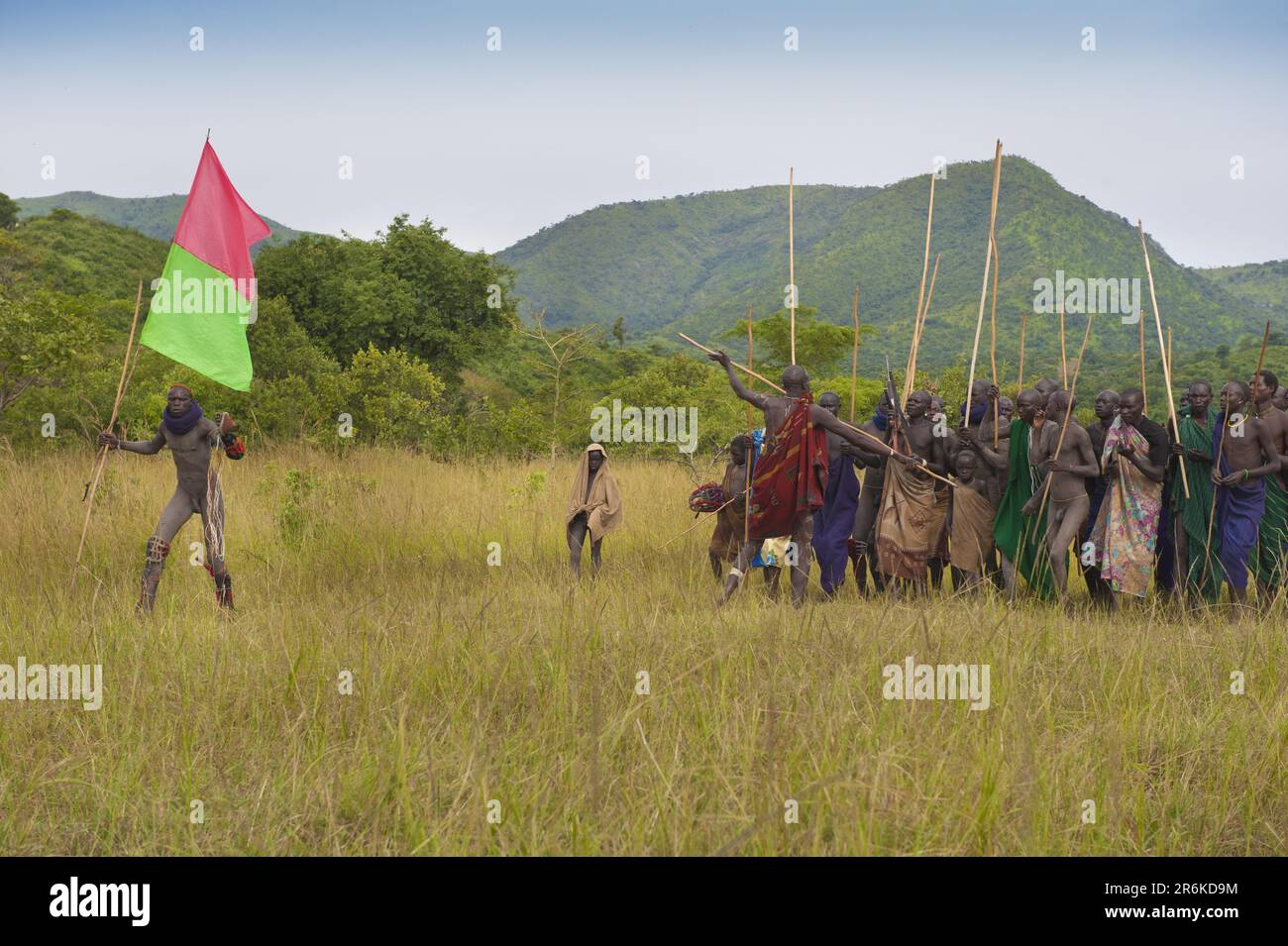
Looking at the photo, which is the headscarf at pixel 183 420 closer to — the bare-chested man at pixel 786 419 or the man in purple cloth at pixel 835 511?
the bare-chested man at pixel 786 419

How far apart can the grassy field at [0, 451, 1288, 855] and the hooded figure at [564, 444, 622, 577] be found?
4.08 ft

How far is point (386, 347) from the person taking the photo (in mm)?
29938

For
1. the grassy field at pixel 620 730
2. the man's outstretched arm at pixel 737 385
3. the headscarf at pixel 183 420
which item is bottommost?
the grassy field at pixel 620 730

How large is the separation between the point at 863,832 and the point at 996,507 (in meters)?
5.53

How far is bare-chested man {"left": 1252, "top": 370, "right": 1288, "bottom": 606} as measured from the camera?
7824mm

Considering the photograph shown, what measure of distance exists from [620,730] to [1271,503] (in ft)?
19.5

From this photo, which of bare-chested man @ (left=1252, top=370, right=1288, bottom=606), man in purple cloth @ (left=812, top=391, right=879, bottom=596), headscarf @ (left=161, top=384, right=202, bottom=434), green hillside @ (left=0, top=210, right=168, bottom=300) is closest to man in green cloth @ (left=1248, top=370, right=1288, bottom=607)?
bare-chested man @ (left=1252, top=370, right=1288, bottom=606)

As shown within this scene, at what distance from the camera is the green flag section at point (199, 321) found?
7109mm

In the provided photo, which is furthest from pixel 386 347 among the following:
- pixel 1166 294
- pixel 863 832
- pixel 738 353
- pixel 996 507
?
pixel 1166 294

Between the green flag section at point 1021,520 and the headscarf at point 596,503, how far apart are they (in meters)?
3.15

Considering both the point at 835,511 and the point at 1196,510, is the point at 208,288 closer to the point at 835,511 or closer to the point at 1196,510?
the point at 835,511

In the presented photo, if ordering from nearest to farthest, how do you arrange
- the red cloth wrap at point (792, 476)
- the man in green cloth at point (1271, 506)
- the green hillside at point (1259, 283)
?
the man in green cloth at point (1271, 506) → the red cloth wrap at point (792, 476) → the green hillside at point (1259, 283)

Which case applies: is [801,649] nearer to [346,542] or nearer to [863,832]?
[863,832]

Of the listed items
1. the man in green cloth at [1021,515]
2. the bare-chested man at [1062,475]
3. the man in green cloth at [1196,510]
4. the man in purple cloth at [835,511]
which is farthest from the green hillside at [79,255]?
the man in green cloth at [1196,510]
